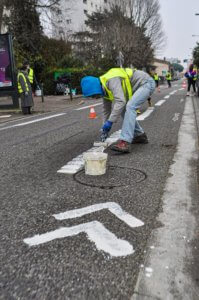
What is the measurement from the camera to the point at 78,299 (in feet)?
6.66

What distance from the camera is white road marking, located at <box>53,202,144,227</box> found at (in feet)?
9.96

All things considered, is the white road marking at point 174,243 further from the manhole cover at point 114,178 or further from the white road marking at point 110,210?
the manhole cover at point 114,178

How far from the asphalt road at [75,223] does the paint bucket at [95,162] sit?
0.10 m

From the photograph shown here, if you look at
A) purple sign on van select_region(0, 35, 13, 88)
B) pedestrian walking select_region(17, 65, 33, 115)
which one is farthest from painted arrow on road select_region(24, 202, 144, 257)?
purple sign on van select_region(0, 35, 13, 88)

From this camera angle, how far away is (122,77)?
5.44 metres

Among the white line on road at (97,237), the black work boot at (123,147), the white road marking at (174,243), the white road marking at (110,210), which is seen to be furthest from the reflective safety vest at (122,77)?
the white line on road at (97,237)

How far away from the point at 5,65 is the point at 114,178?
40.1 feet

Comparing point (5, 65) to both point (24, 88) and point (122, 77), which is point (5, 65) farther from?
point (122, 77)

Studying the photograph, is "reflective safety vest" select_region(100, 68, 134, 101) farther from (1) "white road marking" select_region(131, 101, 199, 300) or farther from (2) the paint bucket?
(1) "white road marking" select_region(131, 101, 199, 300)

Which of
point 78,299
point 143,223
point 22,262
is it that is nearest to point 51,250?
point 22,262

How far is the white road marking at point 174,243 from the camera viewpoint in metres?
2.12

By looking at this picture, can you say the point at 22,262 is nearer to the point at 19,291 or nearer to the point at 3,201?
the point at 19,291

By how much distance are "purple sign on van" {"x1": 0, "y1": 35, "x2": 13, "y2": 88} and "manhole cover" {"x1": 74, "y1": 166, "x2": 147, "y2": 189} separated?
1154 cm

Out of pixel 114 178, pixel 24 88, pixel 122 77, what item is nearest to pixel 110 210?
pixel 114 178
